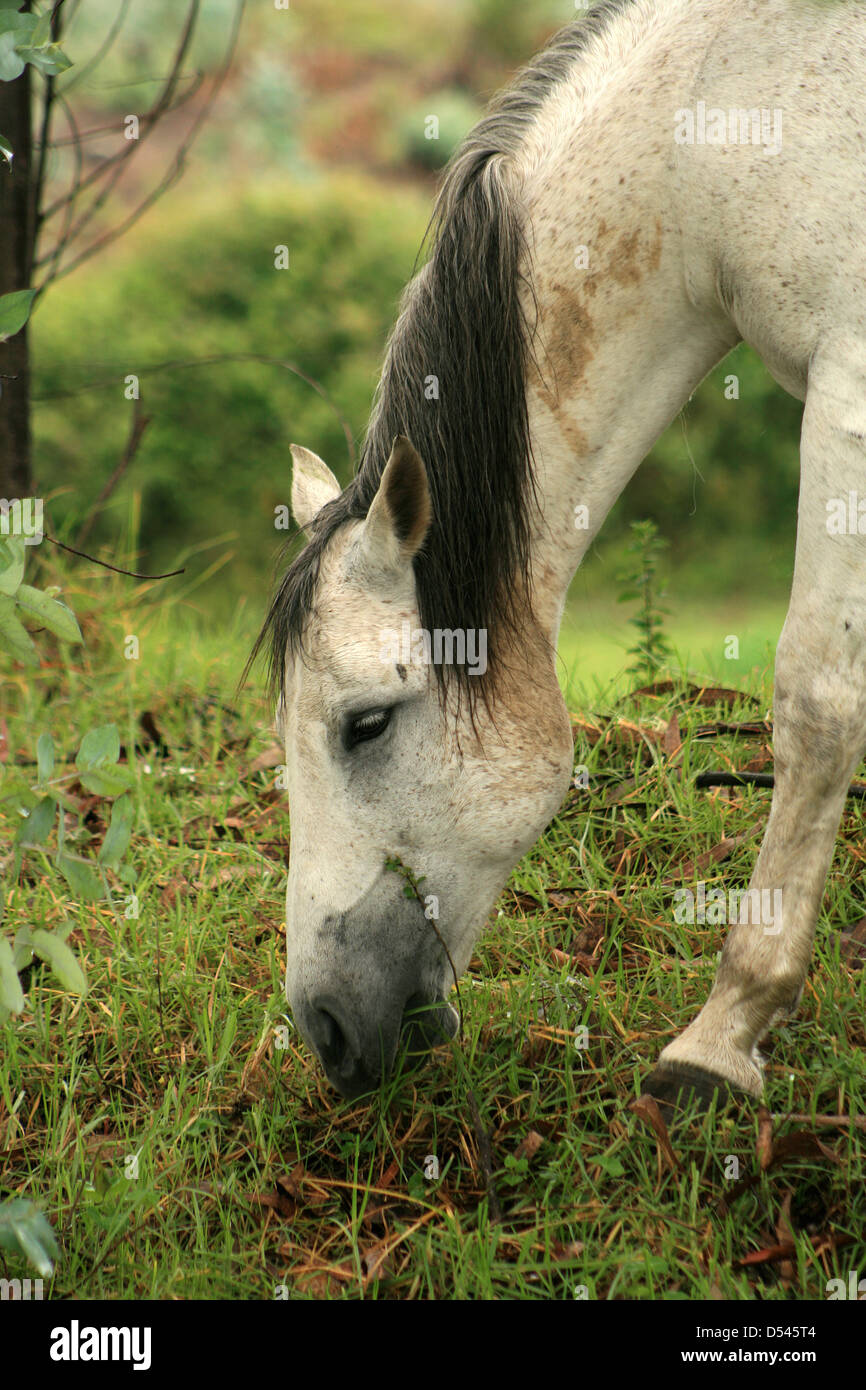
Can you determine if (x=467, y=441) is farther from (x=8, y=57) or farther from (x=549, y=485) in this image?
(x=8, y=57)

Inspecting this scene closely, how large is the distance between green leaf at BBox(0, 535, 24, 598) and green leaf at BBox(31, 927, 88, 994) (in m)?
0.56

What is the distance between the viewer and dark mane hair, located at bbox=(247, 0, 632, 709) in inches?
97.3

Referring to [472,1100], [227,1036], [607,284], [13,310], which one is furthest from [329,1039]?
[607,284]

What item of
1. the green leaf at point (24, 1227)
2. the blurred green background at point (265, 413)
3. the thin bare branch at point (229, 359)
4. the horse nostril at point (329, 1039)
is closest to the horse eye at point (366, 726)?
the horse nostril at point (329, 1039)

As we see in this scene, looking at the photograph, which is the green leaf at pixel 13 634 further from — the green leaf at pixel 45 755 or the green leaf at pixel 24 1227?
the green leaf at pixel 24 1227

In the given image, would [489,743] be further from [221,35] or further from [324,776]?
[221,35]

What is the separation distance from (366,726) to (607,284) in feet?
3.55

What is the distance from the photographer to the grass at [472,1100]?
2.14 meters

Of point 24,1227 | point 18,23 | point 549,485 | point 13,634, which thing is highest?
point 18,23

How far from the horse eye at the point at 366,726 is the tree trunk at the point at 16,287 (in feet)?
10.8

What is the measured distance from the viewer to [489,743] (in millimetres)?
2486

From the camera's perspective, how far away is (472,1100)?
7.74 ft

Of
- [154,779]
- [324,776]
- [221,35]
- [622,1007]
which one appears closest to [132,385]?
[154,779]
